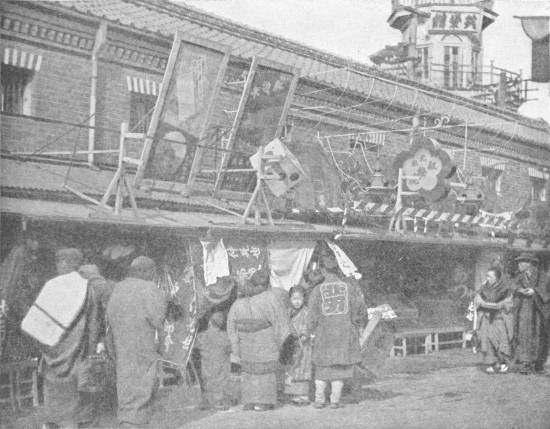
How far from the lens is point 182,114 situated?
34.2ft

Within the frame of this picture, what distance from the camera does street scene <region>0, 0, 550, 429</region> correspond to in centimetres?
764

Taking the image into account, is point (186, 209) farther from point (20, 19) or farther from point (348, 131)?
point (348, 131)

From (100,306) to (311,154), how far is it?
6872mm

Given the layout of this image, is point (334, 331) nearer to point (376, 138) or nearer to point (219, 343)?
point (219, 343)

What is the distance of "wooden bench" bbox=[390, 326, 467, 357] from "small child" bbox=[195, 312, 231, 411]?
5801 mm

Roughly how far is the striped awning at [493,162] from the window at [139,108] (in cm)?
1005

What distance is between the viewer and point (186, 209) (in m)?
10.9

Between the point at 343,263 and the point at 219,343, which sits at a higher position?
the point at 343,263

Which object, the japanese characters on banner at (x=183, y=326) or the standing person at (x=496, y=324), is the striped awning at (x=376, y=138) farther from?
the japanese characters on banner at (x=183, y=326)

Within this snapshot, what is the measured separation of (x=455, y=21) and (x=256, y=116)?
28.2 meters

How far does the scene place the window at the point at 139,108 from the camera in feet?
37.4

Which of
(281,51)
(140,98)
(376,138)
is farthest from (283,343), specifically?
(281,51)

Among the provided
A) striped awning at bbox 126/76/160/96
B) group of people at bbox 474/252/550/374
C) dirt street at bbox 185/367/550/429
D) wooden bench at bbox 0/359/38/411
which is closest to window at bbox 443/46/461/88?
group of people at bbox 474/252/550/374

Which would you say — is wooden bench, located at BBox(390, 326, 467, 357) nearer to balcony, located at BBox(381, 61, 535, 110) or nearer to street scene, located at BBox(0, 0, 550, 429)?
street scene, located at BBox(0, 0, 550, 429)
